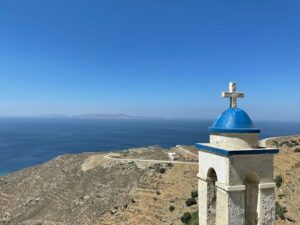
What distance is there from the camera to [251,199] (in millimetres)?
7941

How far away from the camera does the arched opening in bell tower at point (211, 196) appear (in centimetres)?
819

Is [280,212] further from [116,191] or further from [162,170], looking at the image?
[116,191]

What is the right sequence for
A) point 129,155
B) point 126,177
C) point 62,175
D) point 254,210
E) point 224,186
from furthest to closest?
point 129,155 → point 62,175 → point 126,177 → point 254,210 → point 224,186

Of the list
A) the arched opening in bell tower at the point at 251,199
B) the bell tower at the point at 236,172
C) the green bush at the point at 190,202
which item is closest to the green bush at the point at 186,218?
the green bush at the point at 190,202

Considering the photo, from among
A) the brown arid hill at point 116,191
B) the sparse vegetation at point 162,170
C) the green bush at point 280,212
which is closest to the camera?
the green bush at point 280,212

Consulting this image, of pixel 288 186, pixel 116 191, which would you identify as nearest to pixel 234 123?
pixel 288 186

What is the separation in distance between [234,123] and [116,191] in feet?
117

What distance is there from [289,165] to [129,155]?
23617 millimetres

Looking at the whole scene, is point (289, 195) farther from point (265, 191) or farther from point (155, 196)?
point (265, 191)

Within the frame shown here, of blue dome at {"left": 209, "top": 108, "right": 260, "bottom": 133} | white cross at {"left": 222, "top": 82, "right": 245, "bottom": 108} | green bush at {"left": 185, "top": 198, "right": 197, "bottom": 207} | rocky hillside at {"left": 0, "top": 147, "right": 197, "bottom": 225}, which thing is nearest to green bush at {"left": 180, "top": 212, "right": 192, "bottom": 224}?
rocky hillside at {"left": 0, "top": 147, "right": 197, "bottom": 225}

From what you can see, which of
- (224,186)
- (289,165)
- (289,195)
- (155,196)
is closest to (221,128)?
(224,186)

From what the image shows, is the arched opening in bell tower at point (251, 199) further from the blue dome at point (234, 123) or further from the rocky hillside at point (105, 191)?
the rocky hillside at point (105, 191)

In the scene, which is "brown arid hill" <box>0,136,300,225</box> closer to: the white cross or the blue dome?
the white cross

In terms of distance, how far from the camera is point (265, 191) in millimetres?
7641
